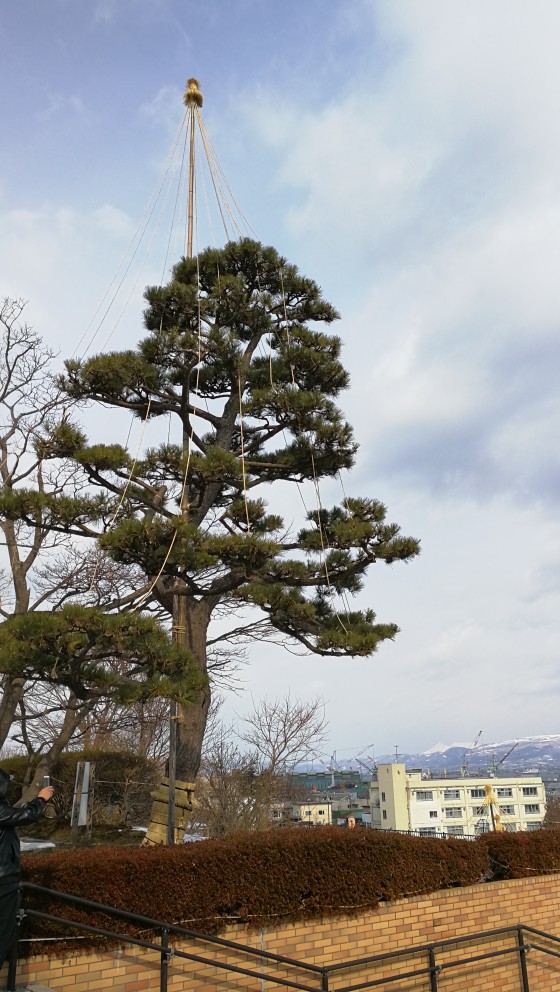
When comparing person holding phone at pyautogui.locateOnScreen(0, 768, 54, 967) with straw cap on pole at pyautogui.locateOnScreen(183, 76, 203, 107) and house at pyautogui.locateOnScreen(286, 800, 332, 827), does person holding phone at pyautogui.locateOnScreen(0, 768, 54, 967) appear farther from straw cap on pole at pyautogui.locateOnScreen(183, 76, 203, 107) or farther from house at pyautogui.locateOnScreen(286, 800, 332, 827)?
straw cap on pole at pyautogui.locateOnScreen(183, 76, 203, 107)

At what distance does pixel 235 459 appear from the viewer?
27.0ft

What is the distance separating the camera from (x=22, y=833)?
46.3ft

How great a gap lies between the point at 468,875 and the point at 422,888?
737mm

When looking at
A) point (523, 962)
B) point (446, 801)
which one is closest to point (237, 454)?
point (523, 962)

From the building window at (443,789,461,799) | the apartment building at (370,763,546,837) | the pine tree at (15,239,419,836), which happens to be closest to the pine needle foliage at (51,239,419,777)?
the pine tree at (15,239,419,836)

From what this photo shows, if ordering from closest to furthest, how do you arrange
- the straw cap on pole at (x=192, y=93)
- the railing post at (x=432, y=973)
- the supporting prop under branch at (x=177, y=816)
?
the railing post at (x=432, y=973) < the supporting prop under branch at (x=177, y=816) < the straw cap on pole at (x=192, y=93)

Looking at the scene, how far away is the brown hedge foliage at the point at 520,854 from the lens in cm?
795

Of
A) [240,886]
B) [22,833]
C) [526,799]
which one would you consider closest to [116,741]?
[22,833]

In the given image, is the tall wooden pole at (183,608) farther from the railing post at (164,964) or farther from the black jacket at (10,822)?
the black jacket at (10,822)

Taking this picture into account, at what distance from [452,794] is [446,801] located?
1021 millimetres

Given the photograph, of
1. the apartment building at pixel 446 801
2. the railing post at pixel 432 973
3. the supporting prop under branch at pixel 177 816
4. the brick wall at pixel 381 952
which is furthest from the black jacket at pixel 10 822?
the apartment building at pixel 446 801

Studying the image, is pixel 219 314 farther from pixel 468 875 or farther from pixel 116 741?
pixel 116 741

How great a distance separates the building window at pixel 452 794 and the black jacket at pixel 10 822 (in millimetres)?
65903

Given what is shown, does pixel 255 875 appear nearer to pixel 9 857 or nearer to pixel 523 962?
pixel 9 857
